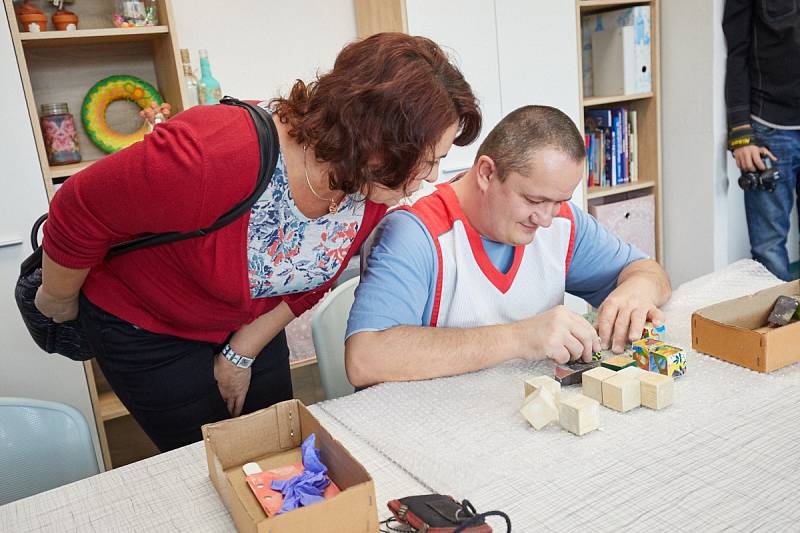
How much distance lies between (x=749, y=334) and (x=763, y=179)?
194 cm

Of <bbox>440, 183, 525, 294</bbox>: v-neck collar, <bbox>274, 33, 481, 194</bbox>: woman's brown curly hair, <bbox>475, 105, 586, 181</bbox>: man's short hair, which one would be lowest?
<bbox>440, 183, 525, 294</bbox>: v-neck collar

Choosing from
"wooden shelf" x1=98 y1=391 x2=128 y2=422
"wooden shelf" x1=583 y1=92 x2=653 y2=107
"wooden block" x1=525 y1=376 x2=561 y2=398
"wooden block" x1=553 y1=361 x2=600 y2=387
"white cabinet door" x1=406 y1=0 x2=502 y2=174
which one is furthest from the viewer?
"wooden shelf" x1=583 y1=92 x2=653 y2=107

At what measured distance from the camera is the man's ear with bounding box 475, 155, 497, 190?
137 cm

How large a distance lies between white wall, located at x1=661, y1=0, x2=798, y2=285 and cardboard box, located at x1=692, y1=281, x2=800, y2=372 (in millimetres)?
1928

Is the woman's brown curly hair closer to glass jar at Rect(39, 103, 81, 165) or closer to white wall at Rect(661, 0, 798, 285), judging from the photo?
glass jar at Rect(39, 103, 81, 165)

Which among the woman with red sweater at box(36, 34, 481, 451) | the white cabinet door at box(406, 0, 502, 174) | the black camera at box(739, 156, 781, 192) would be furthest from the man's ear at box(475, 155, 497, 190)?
the black camera at box(739, 156, 781, 192)

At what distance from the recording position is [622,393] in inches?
39.4

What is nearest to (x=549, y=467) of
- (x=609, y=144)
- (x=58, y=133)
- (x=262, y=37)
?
(x=58, y=133)

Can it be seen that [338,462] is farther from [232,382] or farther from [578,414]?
[232,382]

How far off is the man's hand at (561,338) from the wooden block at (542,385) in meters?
0.12

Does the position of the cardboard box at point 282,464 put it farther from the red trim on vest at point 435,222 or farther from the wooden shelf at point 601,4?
the wooden shelf at point 601,4

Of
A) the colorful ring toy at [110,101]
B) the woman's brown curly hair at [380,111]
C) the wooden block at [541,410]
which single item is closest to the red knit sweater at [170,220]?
the woman's brown curly hair at [380,111]

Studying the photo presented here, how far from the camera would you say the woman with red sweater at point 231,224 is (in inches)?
38.5

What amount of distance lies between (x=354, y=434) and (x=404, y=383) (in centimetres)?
18
